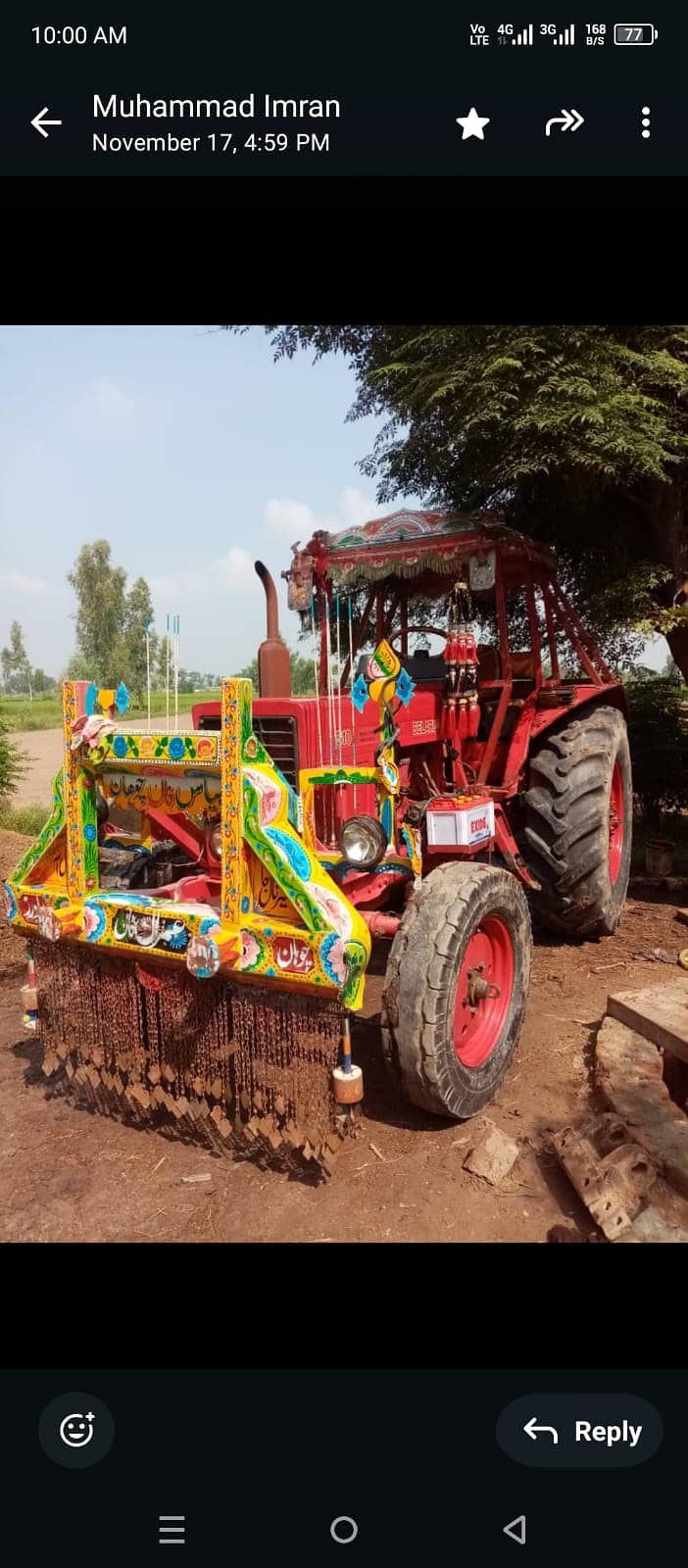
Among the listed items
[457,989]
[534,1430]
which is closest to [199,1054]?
[457,989]

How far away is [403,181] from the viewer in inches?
44.7

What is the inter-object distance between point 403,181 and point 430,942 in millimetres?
2208

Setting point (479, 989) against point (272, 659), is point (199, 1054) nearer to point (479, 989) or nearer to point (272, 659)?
point (479, 989)

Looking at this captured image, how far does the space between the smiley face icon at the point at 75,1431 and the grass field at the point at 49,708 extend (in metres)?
2.01

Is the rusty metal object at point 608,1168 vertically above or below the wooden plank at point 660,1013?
below

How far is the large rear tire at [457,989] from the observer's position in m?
2.78

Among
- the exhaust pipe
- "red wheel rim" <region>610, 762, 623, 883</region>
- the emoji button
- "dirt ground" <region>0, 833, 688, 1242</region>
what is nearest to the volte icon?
the emoji button

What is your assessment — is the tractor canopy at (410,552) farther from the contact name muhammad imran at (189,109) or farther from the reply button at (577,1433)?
the reply button at (577,1433)

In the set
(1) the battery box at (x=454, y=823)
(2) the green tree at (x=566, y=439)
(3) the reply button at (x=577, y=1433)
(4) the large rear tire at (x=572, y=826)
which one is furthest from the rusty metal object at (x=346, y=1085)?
(2) the green tree at (x=566, y=439)

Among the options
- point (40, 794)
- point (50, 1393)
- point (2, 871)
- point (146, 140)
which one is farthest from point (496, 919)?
point (40, 794)

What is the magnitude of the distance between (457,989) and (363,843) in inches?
25.8

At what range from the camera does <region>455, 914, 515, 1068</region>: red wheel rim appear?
3.12 metres

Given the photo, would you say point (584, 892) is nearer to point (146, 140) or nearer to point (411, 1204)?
point (411, 1204)

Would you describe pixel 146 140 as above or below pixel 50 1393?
above
